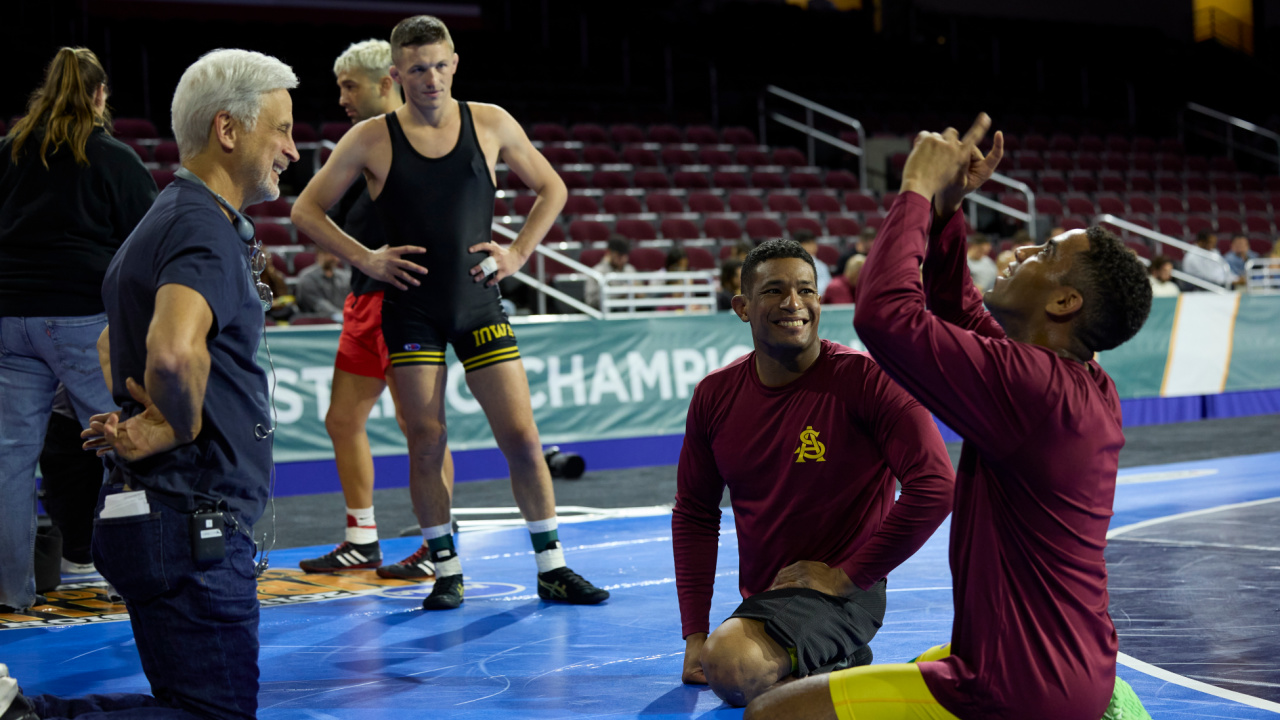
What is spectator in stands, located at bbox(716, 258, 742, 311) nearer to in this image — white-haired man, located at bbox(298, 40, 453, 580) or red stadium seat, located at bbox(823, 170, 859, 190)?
white-haired man, located at bbox(298, 40, 453, 580)

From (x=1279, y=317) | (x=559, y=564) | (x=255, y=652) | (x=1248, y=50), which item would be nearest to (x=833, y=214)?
(x=1279, y=317)

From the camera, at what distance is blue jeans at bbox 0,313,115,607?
351cm

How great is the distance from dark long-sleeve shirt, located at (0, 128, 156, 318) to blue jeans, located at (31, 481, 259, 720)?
1.67 metres

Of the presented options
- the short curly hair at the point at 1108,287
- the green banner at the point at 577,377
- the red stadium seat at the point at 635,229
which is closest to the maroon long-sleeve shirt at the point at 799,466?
the short curly hair at the point at 1108,287

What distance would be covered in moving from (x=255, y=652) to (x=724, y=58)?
60.9 feet

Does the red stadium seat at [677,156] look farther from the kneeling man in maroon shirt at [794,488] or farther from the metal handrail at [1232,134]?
the kneeling man in maroon shirt at [794,488]

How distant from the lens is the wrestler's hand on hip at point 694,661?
109 inches

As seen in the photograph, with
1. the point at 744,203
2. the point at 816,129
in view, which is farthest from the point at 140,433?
the point at 816,129

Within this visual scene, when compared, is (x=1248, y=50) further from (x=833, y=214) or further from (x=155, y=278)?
(x=155, y=278)

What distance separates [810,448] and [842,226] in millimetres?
10804

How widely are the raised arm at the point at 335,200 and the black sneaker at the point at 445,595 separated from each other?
0.99 meters

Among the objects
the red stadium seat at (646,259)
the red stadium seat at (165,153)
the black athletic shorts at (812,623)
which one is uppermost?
the red stadium seat at (165,153)

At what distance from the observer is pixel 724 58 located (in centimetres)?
1978

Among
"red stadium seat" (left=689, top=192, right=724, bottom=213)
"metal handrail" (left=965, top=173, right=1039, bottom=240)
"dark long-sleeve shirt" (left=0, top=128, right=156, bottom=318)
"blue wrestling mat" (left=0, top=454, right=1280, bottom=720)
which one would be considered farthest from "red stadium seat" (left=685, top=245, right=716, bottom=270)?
"dark long-sleeve shirt" (left=0, top=128, right=156, bottom=318)
